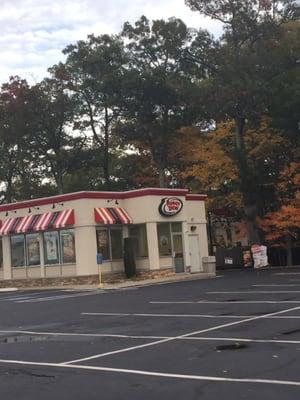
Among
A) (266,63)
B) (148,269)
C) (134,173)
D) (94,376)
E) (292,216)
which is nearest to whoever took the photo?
(94,376)

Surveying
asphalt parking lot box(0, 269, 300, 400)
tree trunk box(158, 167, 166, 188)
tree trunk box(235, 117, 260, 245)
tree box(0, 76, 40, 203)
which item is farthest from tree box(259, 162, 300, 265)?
tree box(0, 76, 40, 203)

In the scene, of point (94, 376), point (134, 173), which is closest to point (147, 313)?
point (94, 376)

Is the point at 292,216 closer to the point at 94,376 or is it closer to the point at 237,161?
the point at 237,161

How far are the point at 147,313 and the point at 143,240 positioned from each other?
18181mm

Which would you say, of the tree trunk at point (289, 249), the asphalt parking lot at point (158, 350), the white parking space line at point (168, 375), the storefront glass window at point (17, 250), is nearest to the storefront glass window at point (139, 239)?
the storefront glass window at point (17, 250)

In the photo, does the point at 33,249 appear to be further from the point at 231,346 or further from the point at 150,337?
the point at 231,346

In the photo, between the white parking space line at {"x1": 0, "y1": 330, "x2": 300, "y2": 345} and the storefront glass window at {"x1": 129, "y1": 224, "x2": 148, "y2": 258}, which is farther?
the storefront glass window at {"x1": 129, "y1": 224, "x2": 148, "y2": 258}

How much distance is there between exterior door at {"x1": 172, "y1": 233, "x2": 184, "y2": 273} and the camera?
36.4 meters

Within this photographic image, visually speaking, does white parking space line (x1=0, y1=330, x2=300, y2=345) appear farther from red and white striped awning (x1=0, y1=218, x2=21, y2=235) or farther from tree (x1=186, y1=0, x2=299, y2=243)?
tree (x1=186, y1=0, x2=299, y2=243)

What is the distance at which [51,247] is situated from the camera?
36656mm

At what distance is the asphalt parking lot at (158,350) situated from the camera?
813cm

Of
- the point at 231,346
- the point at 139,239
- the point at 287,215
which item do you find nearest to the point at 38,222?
the point at 139,239

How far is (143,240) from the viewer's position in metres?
36.0

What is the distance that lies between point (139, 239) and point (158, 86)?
14321 millimetres
